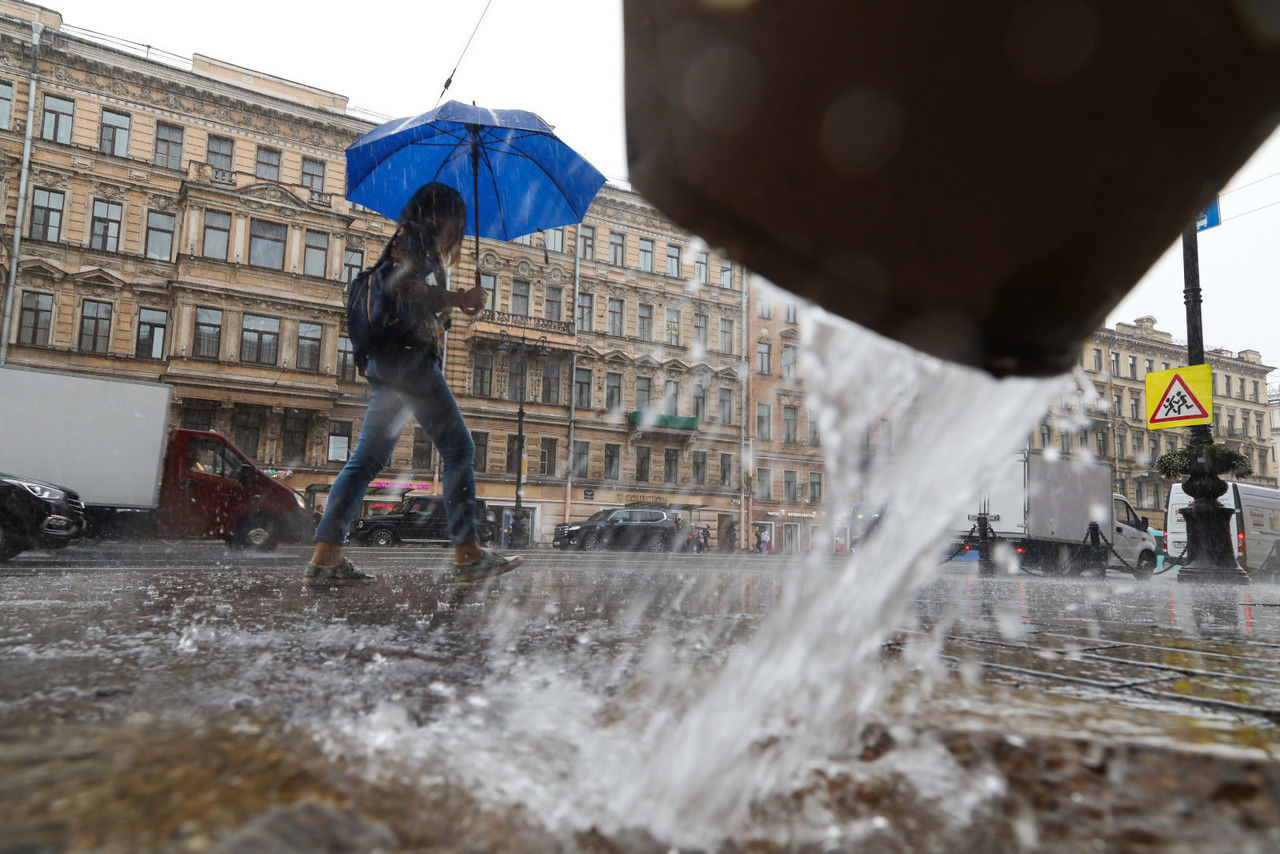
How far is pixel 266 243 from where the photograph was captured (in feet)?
87.1

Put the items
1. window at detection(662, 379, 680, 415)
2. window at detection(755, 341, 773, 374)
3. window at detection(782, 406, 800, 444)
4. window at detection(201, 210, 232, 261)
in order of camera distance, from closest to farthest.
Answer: window at detection(201, 210, 232, 261) < window at detection(662, 379, 680, 415) < window at detection(755, 341, 773, 374) < window at detection(782, 406, 800, 444)

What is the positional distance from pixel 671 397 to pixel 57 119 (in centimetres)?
2318

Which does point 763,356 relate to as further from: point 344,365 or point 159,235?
point 159,235

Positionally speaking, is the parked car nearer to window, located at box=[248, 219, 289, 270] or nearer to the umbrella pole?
the umbrella pole

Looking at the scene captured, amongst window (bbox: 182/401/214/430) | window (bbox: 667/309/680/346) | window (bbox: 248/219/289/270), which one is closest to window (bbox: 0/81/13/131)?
window (bbox: 248/219/289/270)

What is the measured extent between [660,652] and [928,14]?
154 cm

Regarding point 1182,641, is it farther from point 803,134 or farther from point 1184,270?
point 1184,270

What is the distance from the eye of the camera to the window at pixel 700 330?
35.1 meters

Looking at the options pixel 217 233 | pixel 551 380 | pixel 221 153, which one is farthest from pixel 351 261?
pixel 551 380

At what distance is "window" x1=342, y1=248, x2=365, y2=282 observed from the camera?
27938mm

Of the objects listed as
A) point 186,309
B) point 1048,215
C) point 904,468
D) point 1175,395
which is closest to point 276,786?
point 1048,215

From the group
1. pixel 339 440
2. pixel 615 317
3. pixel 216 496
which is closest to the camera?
pixel 216 496

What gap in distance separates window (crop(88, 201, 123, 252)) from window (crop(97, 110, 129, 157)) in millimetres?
1674

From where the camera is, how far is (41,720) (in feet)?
3.57
